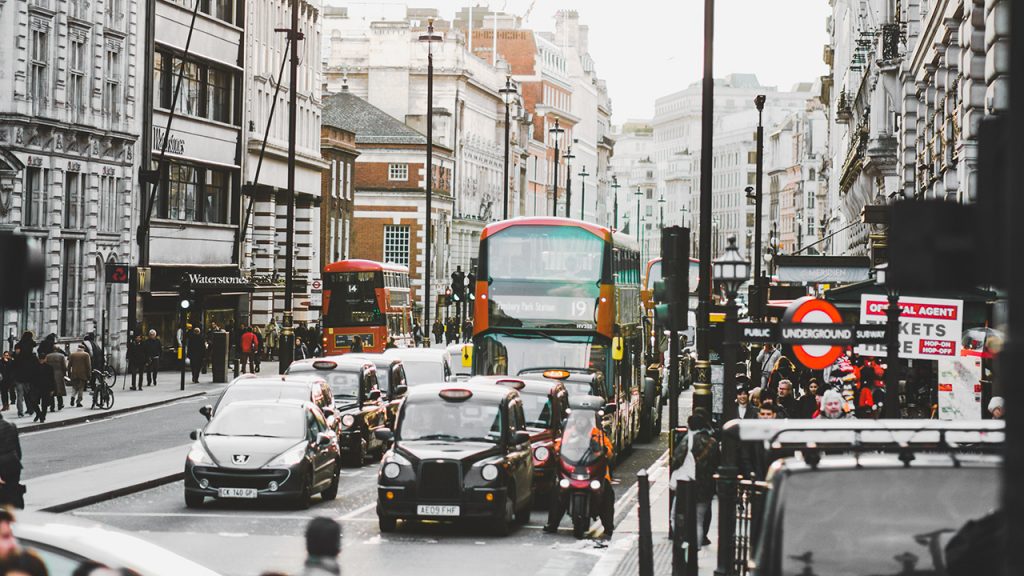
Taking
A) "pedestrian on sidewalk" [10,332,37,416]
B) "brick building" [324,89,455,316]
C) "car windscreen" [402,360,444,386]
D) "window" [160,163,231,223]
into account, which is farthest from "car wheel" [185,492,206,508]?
"brick building" [324,89,455,316]

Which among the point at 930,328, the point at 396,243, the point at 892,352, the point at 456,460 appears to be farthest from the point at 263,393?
the point at 396,243

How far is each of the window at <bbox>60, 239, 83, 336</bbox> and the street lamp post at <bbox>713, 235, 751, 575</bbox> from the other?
31519 millimetres

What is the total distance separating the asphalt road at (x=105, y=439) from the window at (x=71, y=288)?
8.33 metres

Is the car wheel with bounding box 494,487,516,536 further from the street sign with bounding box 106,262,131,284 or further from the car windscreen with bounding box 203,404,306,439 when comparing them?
the street sign with bounding box 106,262,131,284

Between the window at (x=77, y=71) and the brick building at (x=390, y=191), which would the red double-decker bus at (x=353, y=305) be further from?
the brick building at (x=390, y=191)

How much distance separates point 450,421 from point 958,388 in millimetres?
5999

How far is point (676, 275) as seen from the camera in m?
16.6

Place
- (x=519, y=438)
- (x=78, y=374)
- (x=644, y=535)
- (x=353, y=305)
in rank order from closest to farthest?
(x=644, y=535) → (x=519, y=438) → (x=78, y=374) → (x=353, y=305)

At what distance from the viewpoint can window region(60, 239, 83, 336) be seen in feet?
153

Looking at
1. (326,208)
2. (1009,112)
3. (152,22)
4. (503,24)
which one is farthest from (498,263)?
(503,24)

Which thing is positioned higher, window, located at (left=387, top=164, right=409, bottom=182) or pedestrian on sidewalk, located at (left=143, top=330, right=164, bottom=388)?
window, located at (left=387, top=164, right=409, bottom=182)

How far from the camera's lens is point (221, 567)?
15.4 meters

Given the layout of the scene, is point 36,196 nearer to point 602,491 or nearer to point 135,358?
point 135,358

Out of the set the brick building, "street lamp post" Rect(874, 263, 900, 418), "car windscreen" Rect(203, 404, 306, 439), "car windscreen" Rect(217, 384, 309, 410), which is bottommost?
"car windscreen" Rect(203, 404, 306, 439)
